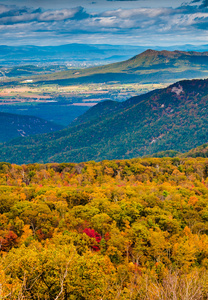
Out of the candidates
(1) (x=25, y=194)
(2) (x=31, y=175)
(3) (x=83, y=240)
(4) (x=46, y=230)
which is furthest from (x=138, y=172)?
(3) (x=83, y=240)

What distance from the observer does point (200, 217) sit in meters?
77.9

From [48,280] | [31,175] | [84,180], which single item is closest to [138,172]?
[84,180]

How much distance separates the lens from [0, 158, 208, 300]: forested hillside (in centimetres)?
3579

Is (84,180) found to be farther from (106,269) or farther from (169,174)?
(106,269)

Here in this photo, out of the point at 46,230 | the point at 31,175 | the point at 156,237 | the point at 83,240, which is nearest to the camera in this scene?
the point at 83,240

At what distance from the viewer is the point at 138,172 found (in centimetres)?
16225

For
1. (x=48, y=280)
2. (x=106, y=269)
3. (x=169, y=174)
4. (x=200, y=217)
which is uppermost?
(x=48, y=280)

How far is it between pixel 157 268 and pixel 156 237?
8.36 m

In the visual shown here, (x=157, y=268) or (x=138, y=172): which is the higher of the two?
(x=157, y=268)

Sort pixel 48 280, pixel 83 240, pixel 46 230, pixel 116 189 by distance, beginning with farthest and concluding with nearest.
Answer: pixel 116 189 < pixel 46 230 < pixel 83 240 < pixel 48 280

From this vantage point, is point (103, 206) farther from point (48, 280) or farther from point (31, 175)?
point (31, 175)

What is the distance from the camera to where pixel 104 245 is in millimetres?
61906

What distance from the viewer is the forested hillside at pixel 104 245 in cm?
3579

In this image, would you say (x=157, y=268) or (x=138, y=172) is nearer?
(x=157, y=268)
